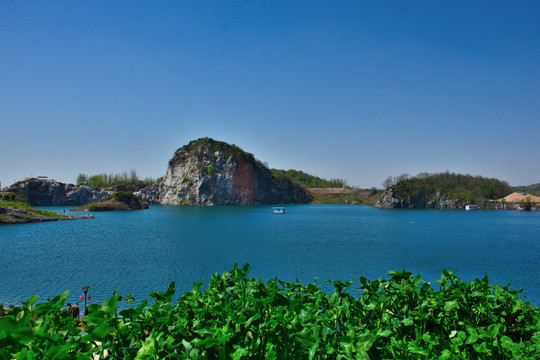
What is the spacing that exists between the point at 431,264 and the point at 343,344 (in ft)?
88.1

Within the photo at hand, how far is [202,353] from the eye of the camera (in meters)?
2.67

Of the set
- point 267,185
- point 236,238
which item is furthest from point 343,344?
point 267,185

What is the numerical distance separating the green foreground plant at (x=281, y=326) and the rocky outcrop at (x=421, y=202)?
13445 centimetres

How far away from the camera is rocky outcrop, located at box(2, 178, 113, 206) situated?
110206mm

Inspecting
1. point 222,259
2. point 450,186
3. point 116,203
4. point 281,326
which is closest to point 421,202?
point 450,186

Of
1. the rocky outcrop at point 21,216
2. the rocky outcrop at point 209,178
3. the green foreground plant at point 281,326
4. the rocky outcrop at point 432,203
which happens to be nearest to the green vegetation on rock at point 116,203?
the rocky outcrop at point 209,178

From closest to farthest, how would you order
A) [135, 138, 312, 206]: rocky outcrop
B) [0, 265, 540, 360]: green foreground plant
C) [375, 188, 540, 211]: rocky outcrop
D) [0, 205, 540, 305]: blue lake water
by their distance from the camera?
[0, 265, 540, 360]: green foreground plant < [0, 205, 540, 305]: blue lake water < [375, 188, 540, 211]: rocky outcrop < [135, 138, 312, 206]: rocky outcrop

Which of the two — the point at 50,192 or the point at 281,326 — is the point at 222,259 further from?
the point at 50,192

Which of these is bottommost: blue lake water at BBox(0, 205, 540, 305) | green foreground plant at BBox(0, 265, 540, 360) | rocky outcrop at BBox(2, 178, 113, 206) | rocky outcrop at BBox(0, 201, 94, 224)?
blue lake water at BBox(0, 205, 540, 305)

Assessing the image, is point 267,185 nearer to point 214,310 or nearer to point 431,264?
point 431,264

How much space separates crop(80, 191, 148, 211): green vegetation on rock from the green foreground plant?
9931cm

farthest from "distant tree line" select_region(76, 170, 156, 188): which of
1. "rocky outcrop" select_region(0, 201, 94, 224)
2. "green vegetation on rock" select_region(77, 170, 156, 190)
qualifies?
"rocky outcrop" select_region(0, 201, 94, 224)

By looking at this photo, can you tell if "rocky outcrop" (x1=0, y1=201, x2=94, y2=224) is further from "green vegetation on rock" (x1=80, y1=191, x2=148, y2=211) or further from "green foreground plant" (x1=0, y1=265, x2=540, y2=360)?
"green foreground plant" (x1=0, y1=265, x2=540, y2=360)

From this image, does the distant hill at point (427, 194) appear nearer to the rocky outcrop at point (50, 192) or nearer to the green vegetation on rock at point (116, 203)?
the green vegetation on rock at point (116, 203)
